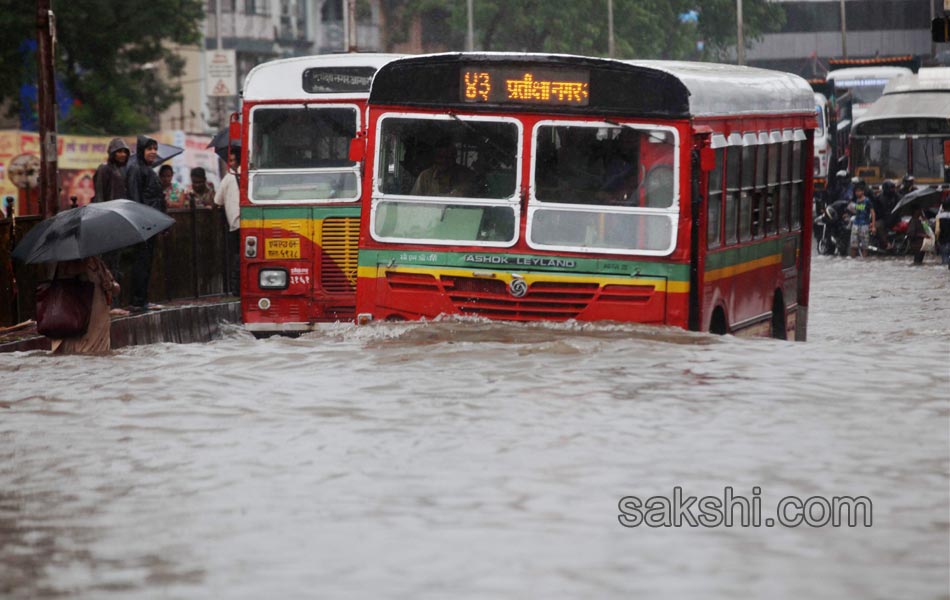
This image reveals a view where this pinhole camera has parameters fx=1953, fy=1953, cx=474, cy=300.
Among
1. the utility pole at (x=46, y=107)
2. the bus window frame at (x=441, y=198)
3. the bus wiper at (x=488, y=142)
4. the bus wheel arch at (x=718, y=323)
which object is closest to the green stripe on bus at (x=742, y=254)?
the bus wheel arch at (x=718, y=323)

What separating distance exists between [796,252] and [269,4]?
53968 millimetres

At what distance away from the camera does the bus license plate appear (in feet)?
57.6

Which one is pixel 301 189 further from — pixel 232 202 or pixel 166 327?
pixel 232 202

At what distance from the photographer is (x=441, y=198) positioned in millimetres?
13320

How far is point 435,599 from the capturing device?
21.6 ft

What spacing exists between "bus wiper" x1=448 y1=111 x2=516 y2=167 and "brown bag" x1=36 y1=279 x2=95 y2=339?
2.82m

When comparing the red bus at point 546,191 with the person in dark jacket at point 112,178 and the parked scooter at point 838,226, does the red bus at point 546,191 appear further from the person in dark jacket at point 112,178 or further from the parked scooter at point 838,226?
the parked scooter at point 838,226

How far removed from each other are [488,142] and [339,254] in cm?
450

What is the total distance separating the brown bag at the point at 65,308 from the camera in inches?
527

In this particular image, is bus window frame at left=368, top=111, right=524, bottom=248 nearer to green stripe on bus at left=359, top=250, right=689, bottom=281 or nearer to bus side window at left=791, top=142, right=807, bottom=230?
green stripe on bus at left=359, top=250, right=689, bottom=281

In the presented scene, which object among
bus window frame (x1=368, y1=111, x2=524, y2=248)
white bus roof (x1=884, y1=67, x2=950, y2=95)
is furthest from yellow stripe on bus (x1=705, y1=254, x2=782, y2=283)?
white bus roof (x1=884, y1=67, x2=950, y2=95)

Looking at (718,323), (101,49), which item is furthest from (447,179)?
Result: (101,49)

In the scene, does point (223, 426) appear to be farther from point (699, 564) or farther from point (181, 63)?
point (181, 63)

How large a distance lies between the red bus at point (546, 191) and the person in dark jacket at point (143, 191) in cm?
652
